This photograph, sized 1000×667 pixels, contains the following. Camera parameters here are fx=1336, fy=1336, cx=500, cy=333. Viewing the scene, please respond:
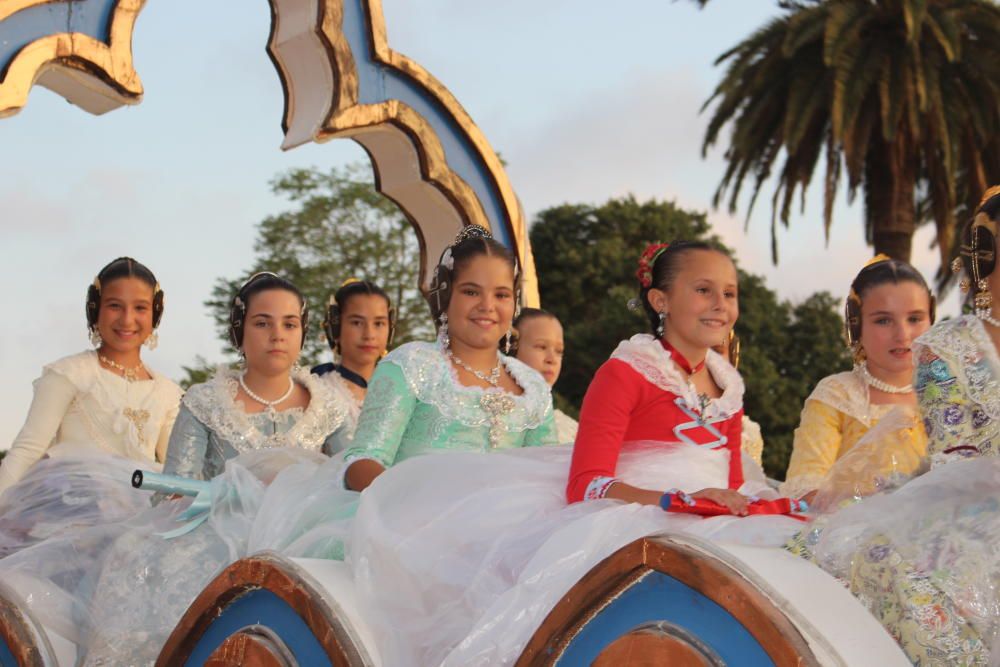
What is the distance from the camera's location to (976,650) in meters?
2.30

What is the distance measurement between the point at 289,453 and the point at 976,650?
8.61 ft

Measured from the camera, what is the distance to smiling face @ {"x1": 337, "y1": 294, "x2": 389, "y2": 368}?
6055 millimetres

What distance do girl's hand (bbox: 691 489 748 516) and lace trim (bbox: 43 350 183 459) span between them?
3388 millimetres

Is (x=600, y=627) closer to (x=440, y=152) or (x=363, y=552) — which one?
(x=363, y=552)

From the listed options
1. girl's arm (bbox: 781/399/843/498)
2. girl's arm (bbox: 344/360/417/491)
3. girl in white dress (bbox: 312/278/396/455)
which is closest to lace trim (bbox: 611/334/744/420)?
girl's arm (bbox: 344/360/417/491)

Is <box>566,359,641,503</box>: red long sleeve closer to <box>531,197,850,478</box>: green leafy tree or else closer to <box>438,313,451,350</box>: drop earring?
<box>438,313,451,350</box>: drop earring

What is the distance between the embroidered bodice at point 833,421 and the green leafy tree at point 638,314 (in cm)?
1404

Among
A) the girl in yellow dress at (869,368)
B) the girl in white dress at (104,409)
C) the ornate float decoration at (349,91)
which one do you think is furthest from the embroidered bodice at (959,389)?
the girl in white dress at (104,409)

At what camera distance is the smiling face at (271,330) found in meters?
4.99

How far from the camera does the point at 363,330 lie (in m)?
6.09

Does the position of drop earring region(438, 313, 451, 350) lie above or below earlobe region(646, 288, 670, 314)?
below

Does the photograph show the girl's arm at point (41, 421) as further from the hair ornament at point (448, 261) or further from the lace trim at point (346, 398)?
the hair ornament at point (448, 261)

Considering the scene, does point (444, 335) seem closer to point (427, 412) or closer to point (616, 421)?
point (427, 412)

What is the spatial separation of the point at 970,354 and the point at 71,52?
3.14m
